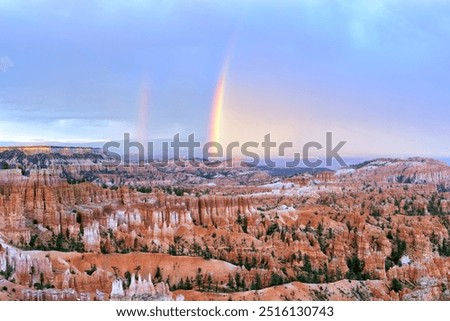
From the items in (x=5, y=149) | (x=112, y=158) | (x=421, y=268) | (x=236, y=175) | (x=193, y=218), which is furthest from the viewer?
(x=236, y=175)

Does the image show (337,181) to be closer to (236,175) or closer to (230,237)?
(236,175)

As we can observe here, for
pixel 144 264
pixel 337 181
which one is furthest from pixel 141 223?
pixel 337 181

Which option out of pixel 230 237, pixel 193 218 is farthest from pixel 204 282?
pixel 193 218

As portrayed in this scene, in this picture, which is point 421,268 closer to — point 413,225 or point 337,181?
point 413,225

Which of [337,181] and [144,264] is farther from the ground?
[337,181]

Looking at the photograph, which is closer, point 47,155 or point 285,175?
point 47,155

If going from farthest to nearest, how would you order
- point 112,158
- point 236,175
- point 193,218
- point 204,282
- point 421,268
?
point 236,175 < point 112,158 < point 193,218 < point 421,268 < point 204,282
